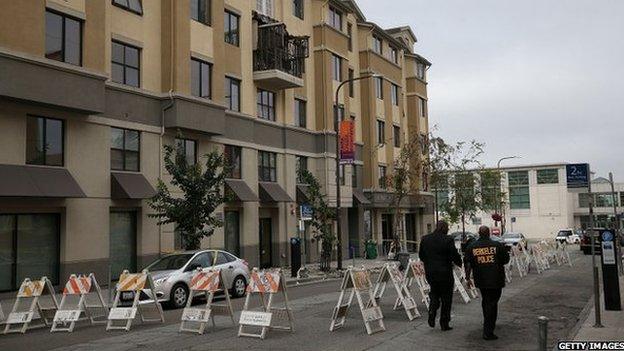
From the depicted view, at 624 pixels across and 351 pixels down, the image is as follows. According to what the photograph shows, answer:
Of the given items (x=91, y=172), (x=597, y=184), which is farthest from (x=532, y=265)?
(x=597, y=184)

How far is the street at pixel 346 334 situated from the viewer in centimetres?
964

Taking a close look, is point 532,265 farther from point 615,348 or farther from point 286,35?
point 615,348

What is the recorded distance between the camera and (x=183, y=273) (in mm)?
16016

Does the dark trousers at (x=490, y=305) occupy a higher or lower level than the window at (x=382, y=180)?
lower

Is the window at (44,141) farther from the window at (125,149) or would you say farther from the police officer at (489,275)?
the police officer at (489,275)

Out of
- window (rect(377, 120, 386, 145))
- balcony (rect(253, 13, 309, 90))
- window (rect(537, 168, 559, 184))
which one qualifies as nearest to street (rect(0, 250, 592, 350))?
balcony (rect(253, 13, 309, 90))

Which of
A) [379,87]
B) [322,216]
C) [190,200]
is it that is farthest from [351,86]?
[190,200]

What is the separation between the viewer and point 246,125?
28.4 m

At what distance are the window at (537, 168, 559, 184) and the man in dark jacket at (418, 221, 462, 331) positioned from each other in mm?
76078

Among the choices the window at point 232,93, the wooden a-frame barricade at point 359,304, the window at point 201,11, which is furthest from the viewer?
the window at point 232,93

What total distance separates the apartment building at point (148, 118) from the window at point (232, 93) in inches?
4.0

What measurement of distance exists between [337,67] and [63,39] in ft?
64.0

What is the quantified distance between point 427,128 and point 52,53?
36365 mm

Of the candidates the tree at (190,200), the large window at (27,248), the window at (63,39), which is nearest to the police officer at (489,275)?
the tree at (190,200)
